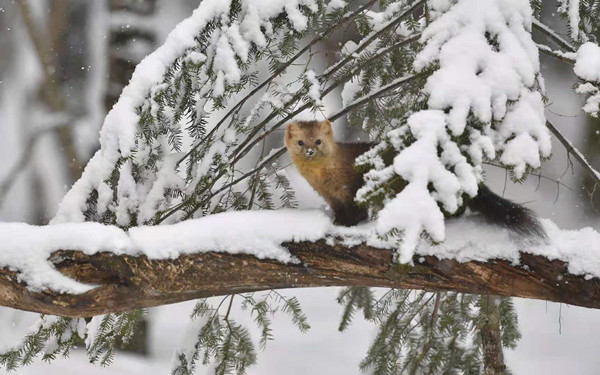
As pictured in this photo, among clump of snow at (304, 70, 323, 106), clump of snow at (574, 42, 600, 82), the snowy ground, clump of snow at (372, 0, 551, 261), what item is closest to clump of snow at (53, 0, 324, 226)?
clump of snow at (304, 70, 323, 106)

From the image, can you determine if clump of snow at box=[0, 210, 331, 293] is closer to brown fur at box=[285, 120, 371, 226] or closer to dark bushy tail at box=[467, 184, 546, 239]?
dark bushy tail at box=[467, 184, 546, 239]

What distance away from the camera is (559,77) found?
6.95 m

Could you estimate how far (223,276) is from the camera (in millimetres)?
2557

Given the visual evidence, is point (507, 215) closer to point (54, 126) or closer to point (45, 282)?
point (45, 282)

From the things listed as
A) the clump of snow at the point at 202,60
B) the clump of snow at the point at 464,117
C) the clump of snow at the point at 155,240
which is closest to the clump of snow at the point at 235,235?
the clump of snow at the point at 155,240

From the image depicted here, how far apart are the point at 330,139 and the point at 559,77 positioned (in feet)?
14.6

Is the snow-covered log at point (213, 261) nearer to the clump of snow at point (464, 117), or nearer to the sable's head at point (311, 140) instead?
the clump of snow at point (464, 117)

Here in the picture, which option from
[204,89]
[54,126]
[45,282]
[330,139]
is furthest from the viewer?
[54,126]

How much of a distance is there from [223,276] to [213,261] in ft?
0.24

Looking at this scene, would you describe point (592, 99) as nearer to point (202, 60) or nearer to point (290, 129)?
point (202, 60)

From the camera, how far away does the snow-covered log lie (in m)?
2.40

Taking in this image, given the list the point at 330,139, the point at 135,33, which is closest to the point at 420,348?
the point at 330,139

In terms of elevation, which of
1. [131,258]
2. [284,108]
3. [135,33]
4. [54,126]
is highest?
[135,33]

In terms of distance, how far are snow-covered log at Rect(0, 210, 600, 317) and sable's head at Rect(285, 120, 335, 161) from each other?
808mm
